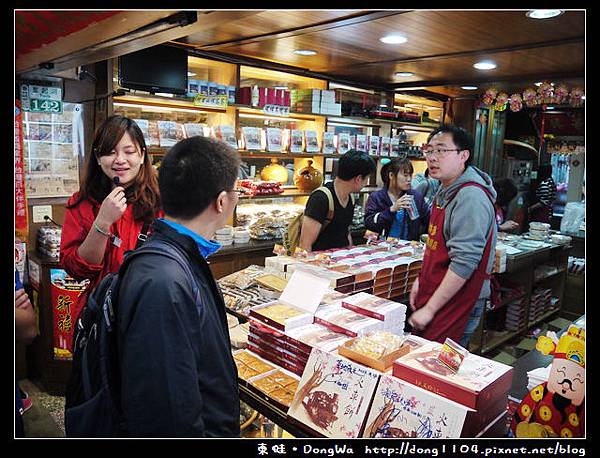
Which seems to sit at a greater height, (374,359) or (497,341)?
(374,359)

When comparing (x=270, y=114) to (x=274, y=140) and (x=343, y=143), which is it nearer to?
(x=274, y=140)

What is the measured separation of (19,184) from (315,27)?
2.21 metres

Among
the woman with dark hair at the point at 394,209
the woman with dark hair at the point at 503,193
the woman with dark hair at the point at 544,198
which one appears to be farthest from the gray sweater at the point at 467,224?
the woman with dark hair at the point at 544,198

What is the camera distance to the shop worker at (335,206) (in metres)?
3.16

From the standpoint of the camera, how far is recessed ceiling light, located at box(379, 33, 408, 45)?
11.5ft

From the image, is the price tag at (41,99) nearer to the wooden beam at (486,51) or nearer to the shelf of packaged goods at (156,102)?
the shelf of packaged goods at (156,102)

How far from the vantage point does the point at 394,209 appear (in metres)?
4.03

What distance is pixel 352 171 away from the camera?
3.16 m

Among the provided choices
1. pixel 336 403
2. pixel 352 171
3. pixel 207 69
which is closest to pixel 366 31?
pixel 352 171

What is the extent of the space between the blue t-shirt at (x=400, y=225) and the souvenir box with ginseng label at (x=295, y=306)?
221 cm

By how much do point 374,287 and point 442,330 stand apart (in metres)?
0.42

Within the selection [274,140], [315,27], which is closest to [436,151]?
[315,27]
